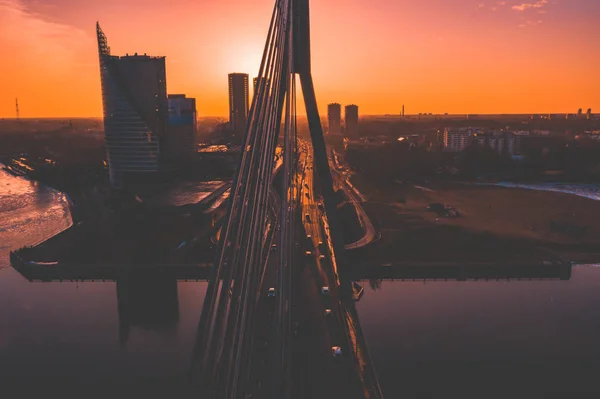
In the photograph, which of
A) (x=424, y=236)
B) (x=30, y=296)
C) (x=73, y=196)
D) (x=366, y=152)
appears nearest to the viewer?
(x=30, y=296)

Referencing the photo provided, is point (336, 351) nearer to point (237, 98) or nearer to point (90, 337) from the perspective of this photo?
point (90, 337)

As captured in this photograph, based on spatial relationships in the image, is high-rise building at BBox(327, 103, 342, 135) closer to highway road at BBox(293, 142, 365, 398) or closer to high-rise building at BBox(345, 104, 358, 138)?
high-rise building at BBox(345, 104, 358, 138)

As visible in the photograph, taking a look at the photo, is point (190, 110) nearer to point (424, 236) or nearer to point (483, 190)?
point (483, 190)

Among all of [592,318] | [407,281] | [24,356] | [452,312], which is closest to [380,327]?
[452,312]

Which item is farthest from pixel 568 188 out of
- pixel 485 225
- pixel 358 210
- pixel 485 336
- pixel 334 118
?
pixel 334 118

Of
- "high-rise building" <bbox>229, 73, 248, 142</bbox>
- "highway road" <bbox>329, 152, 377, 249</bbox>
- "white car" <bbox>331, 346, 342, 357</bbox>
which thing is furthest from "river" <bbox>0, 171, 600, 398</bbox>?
"high-rise building" <bbox>229, 73, 248, 142</bbox>

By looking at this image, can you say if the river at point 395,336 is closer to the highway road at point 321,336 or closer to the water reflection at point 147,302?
the water reflection at point 147,302
